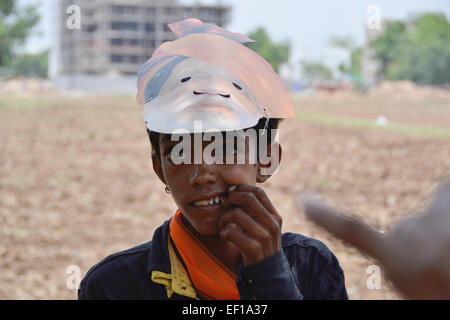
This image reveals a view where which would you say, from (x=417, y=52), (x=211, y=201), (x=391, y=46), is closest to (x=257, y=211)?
(x=211, y=201)

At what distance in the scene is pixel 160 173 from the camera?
130cm

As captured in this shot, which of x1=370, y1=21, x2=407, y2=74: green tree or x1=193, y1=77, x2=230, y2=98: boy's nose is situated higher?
x1=370, y1=21, x2=407, y2=74: green tree

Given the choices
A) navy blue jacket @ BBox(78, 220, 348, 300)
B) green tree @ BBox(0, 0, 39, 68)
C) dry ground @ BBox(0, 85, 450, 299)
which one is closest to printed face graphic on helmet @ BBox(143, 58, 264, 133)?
navy blue jacket @ BBox(78, 220, 348, 300)

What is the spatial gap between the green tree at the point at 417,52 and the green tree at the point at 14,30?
19328mm

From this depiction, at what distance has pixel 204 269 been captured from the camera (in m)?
1.27

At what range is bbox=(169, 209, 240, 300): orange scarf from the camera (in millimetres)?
1231

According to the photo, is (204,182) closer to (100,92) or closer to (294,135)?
(294,135)

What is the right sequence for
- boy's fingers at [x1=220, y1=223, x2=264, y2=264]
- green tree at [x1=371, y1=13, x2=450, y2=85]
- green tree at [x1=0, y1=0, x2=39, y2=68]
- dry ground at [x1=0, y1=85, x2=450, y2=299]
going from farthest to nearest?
green tree at [x1=371, y1=13, x2=450, y2=85]
green tree at [x1=0, y1=0, x2=39, y2=68]
dry ground at [x1=0, y1=85, x2=450, y2=299]
boy's fingers at [x1=220, y1=223, x2=264, y2=264]

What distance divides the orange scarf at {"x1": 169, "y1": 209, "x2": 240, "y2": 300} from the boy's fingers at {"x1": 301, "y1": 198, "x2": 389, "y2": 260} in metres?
0.25

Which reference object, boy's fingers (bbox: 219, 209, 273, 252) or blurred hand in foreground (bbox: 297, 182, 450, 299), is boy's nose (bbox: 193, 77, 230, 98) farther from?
blurred hand in foreground (bbox: 297, 182, 450, 299)

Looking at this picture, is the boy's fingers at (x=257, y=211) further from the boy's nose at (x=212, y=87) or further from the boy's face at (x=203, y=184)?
the boy's nose at (x=212, y=87)

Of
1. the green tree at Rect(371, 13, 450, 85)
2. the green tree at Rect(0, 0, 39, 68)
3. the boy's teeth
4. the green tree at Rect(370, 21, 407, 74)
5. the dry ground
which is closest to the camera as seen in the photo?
the boy's teeth

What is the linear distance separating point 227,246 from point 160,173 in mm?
250

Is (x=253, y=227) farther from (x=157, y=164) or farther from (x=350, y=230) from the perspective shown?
(x=157, y=164)
